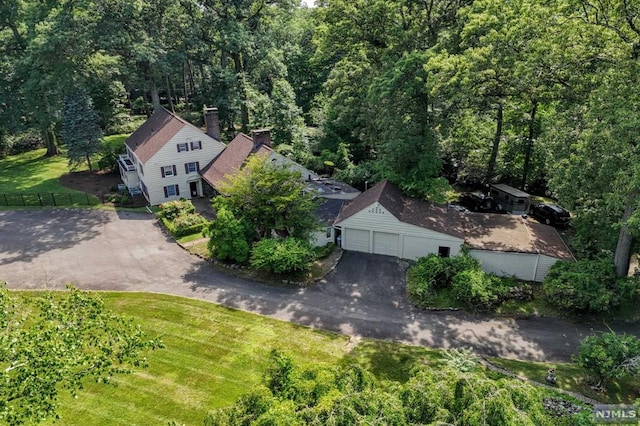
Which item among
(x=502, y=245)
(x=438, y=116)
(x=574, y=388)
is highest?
(x=438, y=116)

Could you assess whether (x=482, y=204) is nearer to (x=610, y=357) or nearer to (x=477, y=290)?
(x=477, y=290)

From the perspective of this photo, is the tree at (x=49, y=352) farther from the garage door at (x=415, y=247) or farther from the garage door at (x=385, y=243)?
the garage door at (x=415, y=247)

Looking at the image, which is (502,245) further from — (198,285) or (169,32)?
(169,32)

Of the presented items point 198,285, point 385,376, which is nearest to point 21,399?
point 385,376

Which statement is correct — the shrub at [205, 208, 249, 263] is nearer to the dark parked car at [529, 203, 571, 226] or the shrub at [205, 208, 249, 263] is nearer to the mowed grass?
the mowed grass

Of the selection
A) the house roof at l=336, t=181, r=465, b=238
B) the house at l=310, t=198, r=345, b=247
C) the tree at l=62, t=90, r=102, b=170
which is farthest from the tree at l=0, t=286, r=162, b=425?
the tree at l=62, t=90, r=102, b=170

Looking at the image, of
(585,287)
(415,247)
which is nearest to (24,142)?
(415,247)
